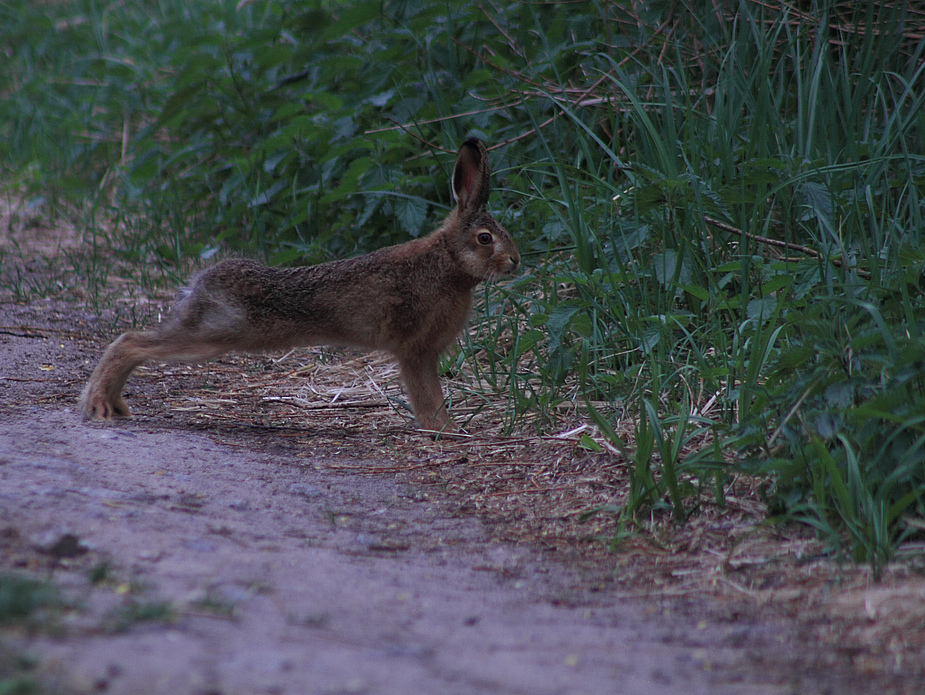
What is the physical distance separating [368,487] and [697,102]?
9.17ft

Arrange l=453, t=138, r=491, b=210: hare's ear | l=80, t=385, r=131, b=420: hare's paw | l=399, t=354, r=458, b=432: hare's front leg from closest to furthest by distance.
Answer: l=80, t=385, r=131, b=420: hare's paw, l=399, t=354, r=458, b=432: hare's front leg, l=453, t=138, r=491, b=210: hare's ear

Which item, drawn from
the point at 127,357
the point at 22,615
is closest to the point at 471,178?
the point at 127,357

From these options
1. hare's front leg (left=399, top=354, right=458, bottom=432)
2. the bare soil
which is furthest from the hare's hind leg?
hare's front leg (left=399, top=354, right=458, bottom=432)

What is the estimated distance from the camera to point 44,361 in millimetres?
5262

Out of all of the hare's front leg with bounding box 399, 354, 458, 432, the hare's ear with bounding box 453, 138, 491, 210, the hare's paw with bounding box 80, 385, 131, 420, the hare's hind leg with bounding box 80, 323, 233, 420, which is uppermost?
the hare's ear with bounding box 453, 138, 491, 210

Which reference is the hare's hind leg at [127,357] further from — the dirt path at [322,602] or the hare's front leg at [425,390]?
the hare's front leg at [425,390]

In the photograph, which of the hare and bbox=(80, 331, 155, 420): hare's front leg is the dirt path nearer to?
bbox=(80, 331, 155, 420): hare's front leg

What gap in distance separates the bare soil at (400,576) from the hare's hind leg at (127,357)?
13 centimetres

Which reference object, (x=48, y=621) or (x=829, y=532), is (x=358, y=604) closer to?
(x=48, y=621)

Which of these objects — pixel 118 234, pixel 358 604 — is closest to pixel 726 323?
pixel 358 604

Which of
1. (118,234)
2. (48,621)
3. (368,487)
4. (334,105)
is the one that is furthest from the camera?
(118,234)

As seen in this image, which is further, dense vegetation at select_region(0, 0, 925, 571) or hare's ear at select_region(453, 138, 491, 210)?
hare's ear at select_region(453, 138, 491, 210)

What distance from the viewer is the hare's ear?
4848 millimetres

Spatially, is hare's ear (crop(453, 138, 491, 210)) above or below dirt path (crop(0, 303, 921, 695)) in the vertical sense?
above
